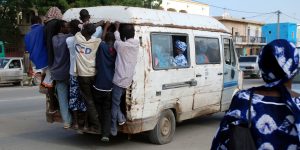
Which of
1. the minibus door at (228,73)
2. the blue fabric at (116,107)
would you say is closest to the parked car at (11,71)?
the minibus door at (228,73)

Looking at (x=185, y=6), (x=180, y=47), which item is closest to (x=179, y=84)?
(x=180, y=47)

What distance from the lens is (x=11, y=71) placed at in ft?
73.7

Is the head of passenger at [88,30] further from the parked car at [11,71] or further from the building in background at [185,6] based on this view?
the building in background at [185,6]

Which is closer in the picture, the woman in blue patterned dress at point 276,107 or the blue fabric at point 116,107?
the woman in blue patterned dress at point 276,107

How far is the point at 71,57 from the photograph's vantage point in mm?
7047

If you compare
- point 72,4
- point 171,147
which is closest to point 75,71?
point 171,147

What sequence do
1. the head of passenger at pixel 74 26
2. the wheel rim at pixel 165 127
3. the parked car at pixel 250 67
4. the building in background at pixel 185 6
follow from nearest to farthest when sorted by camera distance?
the head of passenger at pixel 74 26, the wheel rim at pixel 165 127, the parked car at pixel 250 67, the building in background at pixel 185 6

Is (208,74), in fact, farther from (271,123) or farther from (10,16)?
(10,16)

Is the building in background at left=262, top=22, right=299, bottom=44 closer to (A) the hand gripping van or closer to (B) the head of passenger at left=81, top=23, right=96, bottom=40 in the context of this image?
(A) the hand gripping van

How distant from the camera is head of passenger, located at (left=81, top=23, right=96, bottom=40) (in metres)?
6.82

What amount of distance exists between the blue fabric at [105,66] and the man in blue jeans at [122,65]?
0.11 metres

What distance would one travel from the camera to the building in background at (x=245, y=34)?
5556 centimetres

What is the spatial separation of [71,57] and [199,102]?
2788 mm

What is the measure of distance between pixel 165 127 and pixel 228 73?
8.52 feet
